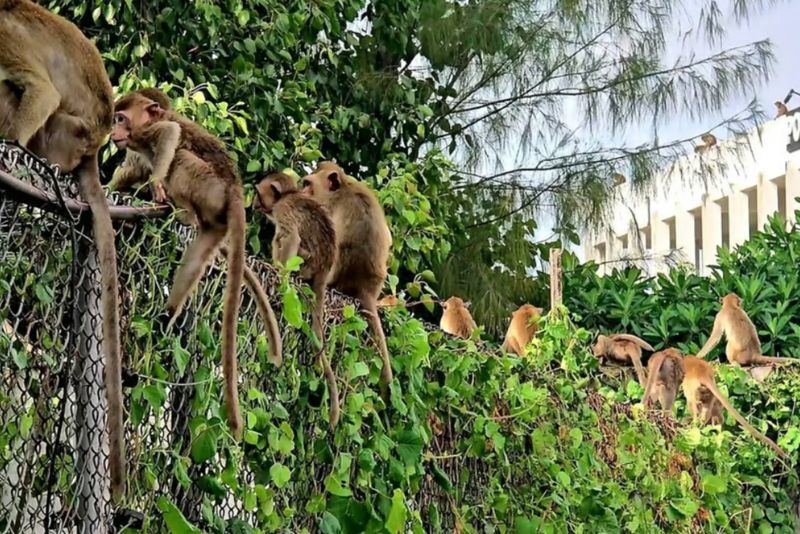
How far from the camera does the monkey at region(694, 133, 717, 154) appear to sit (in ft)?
41.2

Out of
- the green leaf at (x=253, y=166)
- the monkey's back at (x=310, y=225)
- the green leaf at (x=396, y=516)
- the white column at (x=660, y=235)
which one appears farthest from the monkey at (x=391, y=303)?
the white column at (x=660, y=235)

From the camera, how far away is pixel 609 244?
13281 mm

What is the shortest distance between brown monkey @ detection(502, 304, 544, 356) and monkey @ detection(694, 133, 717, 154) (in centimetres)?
282

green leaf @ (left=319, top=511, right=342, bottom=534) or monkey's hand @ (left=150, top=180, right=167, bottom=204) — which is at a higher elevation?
monkey's hand @ (left=150, top=180, right=167, bottom=204)

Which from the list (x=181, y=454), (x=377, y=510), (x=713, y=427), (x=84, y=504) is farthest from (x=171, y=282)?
(x=713, y=427)

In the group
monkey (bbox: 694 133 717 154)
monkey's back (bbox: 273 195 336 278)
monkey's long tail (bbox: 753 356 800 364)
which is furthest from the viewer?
→ monkey (bbox: 694 133 717 154)

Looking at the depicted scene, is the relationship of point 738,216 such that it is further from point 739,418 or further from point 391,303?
point 391,303

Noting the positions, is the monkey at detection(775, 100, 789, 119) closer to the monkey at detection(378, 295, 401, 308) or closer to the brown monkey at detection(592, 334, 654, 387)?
the brown monkey at detection(592, 334, 654, 387)

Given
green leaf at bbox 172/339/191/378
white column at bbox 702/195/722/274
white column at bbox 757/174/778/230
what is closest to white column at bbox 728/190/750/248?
white column at bbox 702/195/722/274

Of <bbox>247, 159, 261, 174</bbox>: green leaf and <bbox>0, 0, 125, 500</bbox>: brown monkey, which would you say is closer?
<bbox>0, 0, 125, 500</bbox>: brown monkey

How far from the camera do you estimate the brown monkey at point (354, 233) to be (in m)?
5.26

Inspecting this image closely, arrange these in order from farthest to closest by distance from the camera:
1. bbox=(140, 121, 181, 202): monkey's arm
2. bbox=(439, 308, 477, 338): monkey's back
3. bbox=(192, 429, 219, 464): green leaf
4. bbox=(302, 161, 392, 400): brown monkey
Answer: bbox=(439, 308, 477, 338): monkey's back, bbox=(302, 161, 392, 400): brown monkey, bbox=(140, 121, 181, 202): monkey's arm, bbox=(192, 429, 219, 464): green leaf

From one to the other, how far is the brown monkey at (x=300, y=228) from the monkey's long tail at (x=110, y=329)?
4.92 ft

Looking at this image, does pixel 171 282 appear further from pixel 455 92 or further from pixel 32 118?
pixel 455 92
